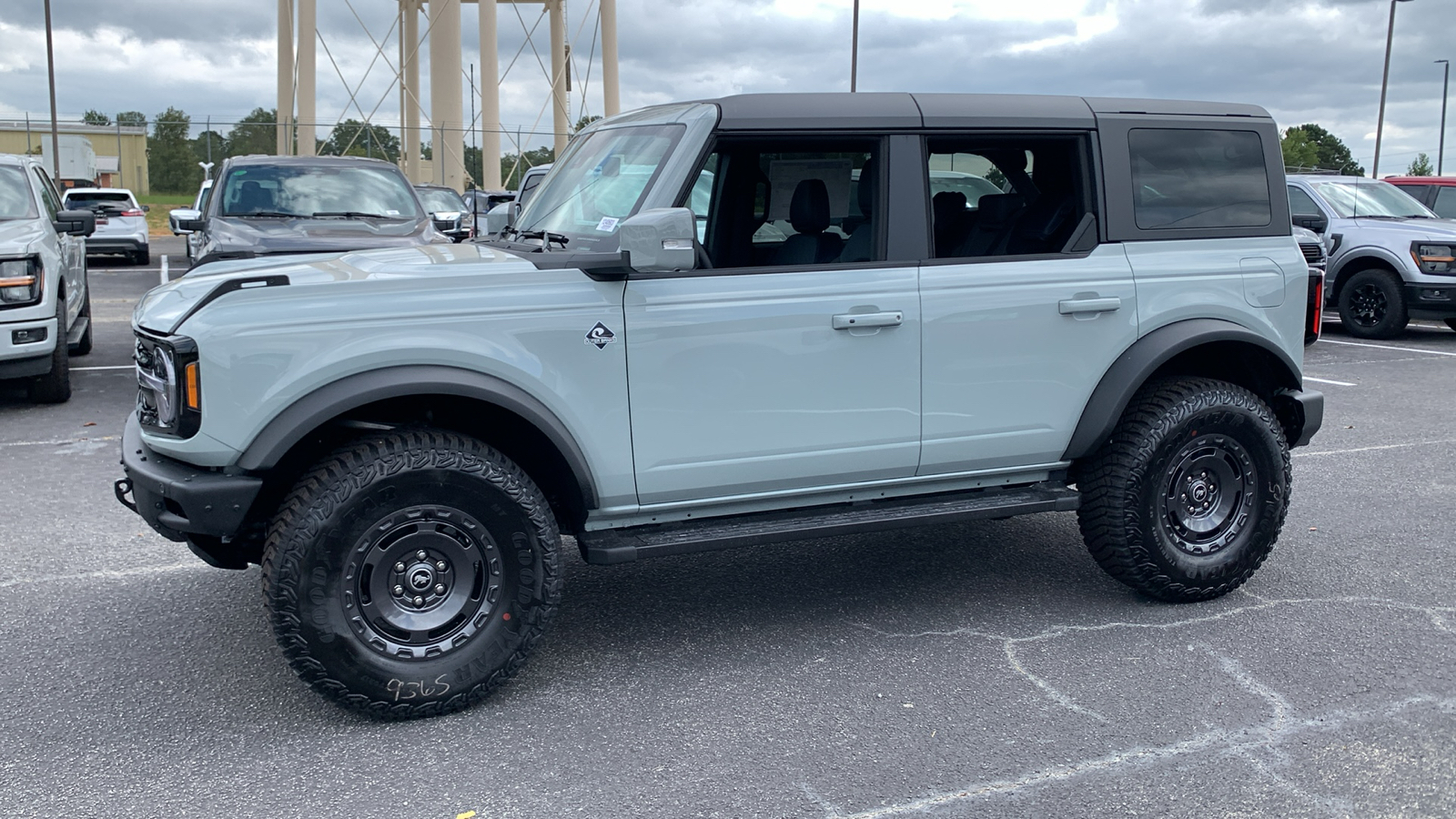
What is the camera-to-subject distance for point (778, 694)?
13.1 ft

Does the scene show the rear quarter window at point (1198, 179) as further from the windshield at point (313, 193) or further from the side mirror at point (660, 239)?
the windshield at point (313, 193)

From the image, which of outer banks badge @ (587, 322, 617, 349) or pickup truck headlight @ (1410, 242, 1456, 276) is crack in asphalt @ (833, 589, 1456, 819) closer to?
outer banks badge @ (587, 322, 617, 349)

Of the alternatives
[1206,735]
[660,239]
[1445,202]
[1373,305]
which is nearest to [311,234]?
[660,239]

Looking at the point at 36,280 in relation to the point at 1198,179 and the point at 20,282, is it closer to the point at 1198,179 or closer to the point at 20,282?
the point at 20,282

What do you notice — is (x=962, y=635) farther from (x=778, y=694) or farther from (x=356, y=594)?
(x=356, y=594)

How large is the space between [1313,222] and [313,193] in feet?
35.8

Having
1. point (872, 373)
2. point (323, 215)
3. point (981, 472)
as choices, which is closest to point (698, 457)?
point (872, 373)

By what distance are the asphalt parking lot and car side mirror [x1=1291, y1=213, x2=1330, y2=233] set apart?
8849mm

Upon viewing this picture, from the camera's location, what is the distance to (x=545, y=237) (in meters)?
4.54

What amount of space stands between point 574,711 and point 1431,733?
104 inches

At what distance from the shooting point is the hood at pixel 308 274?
3.66 m

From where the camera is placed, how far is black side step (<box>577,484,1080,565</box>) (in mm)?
4016

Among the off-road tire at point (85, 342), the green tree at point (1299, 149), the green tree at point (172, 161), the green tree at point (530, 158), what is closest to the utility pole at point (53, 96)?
the green tree at point (172, 161)

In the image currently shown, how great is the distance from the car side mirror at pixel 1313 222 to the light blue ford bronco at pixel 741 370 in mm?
9882
